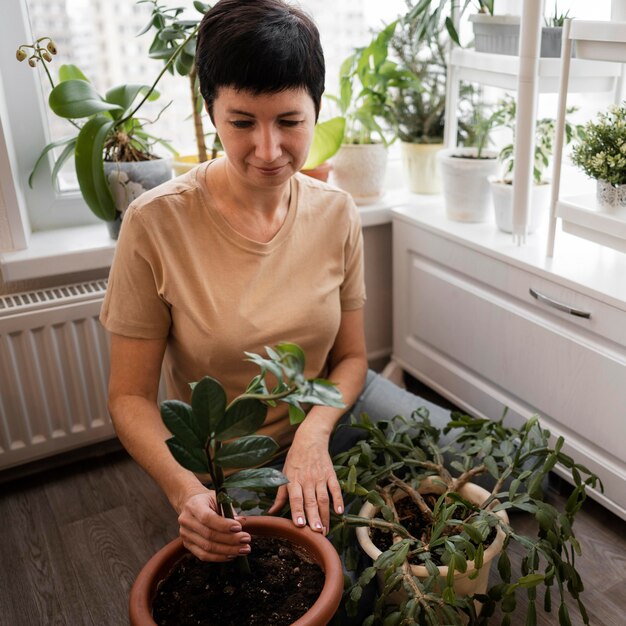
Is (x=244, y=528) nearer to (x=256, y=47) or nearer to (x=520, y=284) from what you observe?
(x=256, y=47)

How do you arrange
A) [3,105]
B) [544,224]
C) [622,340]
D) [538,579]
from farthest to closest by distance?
[544,224] → [3,105] → [622,340] → [538,579]

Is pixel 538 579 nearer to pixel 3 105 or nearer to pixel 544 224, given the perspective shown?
pixel 544 224

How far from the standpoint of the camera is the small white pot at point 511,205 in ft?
5.88

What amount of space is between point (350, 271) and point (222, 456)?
26.4 inches

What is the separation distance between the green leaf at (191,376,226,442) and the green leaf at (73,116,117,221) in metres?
1.03

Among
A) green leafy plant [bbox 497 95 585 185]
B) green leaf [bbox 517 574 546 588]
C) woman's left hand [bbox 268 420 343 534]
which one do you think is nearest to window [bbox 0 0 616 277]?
green leafy plant [bbox 497 95 585 185]

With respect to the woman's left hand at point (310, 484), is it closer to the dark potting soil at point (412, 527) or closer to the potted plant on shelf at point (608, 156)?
the dark potting soil at point (412, 527)

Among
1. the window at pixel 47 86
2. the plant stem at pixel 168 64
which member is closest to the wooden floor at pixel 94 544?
the window at pixel 47 86

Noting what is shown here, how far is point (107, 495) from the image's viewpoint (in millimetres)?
1853

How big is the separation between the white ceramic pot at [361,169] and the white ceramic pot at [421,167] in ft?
0.42

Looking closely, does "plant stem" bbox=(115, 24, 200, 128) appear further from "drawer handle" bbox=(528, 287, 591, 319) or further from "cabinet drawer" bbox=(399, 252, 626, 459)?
"drawer handle" bbox=(528, 287, 591, 319)

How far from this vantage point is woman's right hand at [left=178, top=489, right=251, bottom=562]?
0.93 meters

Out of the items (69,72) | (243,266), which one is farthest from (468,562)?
(69,72)

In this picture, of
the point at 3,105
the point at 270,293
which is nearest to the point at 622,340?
the point at 270,293
